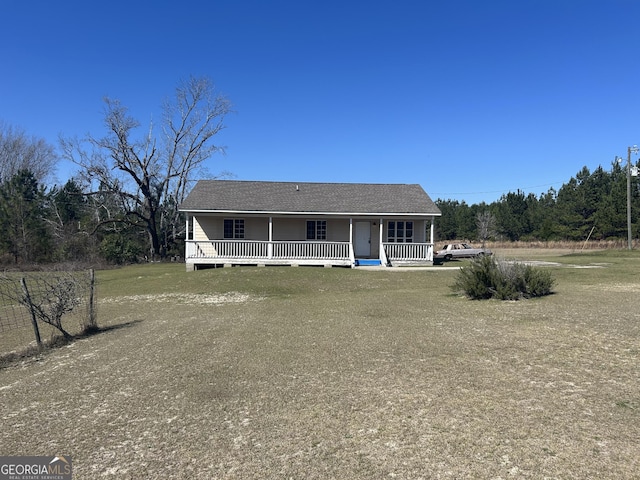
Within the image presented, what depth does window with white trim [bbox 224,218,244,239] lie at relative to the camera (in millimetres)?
24891

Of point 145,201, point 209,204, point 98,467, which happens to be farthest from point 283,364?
point 145,201

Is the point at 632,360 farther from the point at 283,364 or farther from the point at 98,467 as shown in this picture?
the point at 98,467

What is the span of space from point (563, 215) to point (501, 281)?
47.0 metres

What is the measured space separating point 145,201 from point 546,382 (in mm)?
35692

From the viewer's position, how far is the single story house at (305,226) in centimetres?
2322

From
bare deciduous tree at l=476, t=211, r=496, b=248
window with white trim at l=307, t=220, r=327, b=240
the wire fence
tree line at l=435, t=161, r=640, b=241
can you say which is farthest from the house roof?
bare deciduous tree at l=476, t=211, r=496, b=248

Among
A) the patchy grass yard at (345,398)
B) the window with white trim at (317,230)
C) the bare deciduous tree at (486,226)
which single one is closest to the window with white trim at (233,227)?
the window with white trim at (317,230)

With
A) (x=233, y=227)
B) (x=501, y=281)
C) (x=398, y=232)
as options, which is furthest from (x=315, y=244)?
(x=501, y=281)

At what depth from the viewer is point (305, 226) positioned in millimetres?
25266

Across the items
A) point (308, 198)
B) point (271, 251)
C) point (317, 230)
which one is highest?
point (308, 198)

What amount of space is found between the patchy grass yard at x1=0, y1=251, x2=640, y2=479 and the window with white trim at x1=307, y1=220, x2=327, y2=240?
610 inches

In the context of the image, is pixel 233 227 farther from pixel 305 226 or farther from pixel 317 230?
pixel 317 230

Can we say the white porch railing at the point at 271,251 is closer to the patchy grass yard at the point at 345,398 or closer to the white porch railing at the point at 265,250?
the white porch railing at the point at 265,250

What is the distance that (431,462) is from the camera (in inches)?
127
